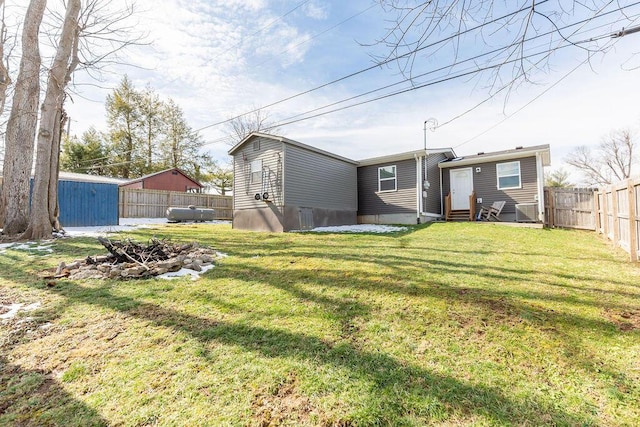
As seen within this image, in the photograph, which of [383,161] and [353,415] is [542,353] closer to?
[353,415]

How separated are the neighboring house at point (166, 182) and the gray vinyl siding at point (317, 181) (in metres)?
17.2

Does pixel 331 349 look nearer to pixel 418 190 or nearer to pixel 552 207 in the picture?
pixel 418 190

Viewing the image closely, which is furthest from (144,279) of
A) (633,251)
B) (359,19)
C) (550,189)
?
(550,189)

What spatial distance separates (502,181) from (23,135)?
16.5 m

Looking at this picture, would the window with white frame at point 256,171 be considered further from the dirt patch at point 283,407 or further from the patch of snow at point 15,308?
the dirt patch at point 283,407

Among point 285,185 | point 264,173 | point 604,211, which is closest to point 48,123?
point 264,173

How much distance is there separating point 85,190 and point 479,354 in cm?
1475

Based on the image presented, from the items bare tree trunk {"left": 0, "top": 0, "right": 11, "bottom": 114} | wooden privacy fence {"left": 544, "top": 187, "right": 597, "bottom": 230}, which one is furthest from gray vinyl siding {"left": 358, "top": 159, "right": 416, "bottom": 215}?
bare tree trunk {"left": 0, "top": 0, "right": 11, "bottom": 114}

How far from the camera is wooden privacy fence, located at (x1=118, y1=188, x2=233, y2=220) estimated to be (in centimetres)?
1714

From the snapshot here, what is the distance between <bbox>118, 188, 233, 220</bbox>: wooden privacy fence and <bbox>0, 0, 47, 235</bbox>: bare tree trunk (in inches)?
311

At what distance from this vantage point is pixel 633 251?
4840mm

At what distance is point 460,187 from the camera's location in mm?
13492

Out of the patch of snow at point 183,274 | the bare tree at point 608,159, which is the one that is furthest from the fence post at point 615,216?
the bare tree at point 608,159

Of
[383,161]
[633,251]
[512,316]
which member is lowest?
[512,316]
